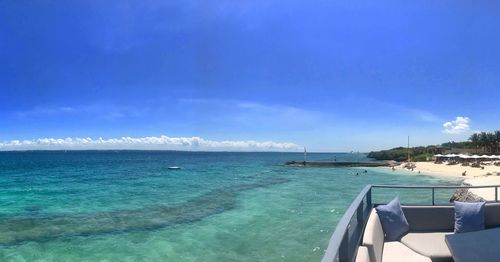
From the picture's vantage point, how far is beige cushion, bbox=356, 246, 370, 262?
3020mm

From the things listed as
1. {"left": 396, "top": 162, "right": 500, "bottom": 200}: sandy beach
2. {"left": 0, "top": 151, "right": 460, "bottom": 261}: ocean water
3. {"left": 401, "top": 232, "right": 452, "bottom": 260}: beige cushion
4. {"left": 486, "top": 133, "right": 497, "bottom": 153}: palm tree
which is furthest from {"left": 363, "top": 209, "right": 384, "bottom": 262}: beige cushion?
{"left": 486, "top": 133, "right": 497, "bottom": 153}: palm tree

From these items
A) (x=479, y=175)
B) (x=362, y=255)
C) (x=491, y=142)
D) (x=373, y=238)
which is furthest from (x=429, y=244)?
(x=491, y=142)

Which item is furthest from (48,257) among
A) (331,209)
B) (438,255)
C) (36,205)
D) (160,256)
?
(36,205)

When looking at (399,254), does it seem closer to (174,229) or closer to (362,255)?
(362,255)

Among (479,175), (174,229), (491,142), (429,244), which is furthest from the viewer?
(491,142)

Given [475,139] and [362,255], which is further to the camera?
[475,139]

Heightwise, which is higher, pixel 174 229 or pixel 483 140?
pixel 483 140

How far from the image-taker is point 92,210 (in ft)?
62.0

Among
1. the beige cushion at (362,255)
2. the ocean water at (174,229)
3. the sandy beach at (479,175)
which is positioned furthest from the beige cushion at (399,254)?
the sandy beach at (479,175)

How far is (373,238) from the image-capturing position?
381 cm

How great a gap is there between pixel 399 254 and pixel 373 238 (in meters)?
0.83

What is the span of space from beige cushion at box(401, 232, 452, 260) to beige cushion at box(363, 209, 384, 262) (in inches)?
15.2

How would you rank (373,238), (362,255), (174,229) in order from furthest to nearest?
(174,229) < (373,238) < (362,255)

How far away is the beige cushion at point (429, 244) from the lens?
428 cm
